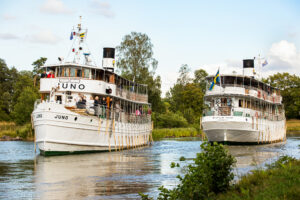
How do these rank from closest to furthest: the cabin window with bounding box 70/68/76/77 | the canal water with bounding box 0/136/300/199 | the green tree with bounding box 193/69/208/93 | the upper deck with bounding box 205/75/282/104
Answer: the canal water with bounding box 0/136/300/199
the cabin window with bounding box 70/68/76/77
the upper deck with bounding box 205/75/282/104
the green tree with bounding box 193/69/208/93

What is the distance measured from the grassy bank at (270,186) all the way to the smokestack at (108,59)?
27.8m

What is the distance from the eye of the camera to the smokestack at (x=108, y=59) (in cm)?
3715

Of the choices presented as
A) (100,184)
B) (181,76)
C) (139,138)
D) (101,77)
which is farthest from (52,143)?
(181,76)

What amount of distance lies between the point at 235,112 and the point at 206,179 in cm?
2592

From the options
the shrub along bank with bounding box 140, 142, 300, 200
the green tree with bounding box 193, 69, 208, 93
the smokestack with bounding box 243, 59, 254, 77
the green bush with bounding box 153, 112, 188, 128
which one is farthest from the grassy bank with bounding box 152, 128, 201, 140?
the shrub along bank with bounding box 140, 142, 300, 200

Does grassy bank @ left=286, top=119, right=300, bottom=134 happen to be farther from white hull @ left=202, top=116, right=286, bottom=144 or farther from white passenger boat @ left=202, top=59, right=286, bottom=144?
white hull @ left=202, top=116, right=286, bottom=144

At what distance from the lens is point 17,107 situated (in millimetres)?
62406

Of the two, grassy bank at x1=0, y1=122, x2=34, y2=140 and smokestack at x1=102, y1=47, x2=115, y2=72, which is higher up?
smokestack at x1=102, y1=47, x2=115, y2=72

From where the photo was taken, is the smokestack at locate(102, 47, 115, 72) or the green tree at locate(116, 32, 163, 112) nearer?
the smokestack at locate(102, 47, 115, 72)

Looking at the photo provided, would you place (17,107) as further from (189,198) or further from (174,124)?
(189,198)

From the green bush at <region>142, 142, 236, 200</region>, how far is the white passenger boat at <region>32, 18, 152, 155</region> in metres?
16.7

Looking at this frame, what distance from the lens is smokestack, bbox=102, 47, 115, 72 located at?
3715 centimetres

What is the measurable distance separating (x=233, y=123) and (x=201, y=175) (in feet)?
83.3

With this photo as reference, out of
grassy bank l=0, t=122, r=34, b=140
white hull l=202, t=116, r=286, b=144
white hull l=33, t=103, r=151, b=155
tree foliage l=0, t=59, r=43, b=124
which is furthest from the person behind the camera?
tree foliage l=0, t=59, r=43, b=124
